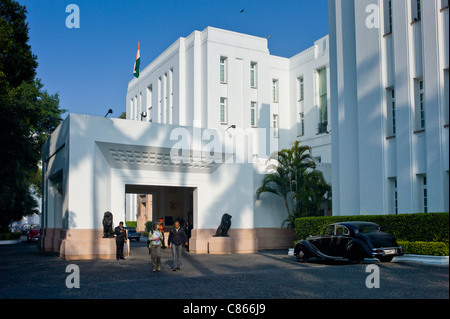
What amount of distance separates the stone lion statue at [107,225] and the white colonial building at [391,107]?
10.4 metres

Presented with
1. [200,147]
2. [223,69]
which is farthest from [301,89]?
[200,147]

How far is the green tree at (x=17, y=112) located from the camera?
882 inches

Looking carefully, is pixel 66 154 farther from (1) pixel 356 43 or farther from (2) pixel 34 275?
(1) pixel 356 43

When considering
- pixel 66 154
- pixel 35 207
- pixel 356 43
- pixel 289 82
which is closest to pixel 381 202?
pixel 356 43

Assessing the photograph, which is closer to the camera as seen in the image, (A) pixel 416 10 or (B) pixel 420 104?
(B) pixel 420 104

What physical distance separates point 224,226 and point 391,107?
Result: 31.2 feet

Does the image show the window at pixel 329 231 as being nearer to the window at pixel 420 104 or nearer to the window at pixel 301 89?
the window at pixel 420 104

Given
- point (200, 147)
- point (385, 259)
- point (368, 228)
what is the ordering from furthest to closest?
point (200, 147)
point (368, 228)
point (385, 259)

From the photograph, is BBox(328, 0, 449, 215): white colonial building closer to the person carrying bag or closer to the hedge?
the hedge

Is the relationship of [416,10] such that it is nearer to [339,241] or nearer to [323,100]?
[339,241]

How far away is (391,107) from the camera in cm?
2041

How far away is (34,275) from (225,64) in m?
26.7

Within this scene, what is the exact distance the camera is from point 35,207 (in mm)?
45031

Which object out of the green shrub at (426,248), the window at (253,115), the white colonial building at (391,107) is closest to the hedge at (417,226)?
the green shrub at (426,248)
